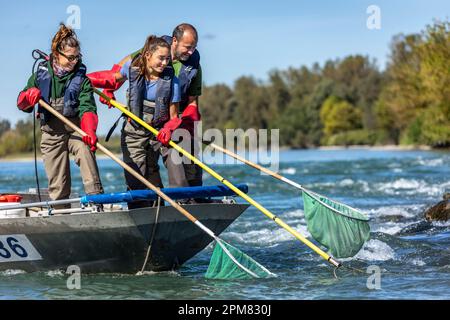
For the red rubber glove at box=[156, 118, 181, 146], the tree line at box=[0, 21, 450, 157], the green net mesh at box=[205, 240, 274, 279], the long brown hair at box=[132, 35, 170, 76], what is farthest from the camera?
the tree line at box=[0, 21, 450, 157]

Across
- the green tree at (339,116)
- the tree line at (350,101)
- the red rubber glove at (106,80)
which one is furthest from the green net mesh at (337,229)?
the green tree at (339,116)

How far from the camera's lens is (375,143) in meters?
97.7

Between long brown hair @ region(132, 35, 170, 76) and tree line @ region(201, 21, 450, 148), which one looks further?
tree line @ region(201, 21, 450, 148)

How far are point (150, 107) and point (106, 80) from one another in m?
0.65

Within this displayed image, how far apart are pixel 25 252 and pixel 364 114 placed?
98761 mm

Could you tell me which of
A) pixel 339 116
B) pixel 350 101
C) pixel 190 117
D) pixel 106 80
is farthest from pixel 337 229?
pixel 350 101

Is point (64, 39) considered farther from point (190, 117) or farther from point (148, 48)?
point (190, 117)

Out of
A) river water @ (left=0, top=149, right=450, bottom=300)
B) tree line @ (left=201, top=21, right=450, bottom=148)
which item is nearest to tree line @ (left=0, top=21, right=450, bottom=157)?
tree line @ (left=201, top=21, right=450, bottom=148)

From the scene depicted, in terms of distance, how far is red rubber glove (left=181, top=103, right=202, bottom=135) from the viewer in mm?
10133

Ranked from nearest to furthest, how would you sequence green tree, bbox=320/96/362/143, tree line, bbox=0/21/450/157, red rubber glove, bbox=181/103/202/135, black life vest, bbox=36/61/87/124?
black life vest, bbox=36/61/87/124 → red rubber glove, bbox=181/103/202/135 → tree line, bbox=0/21/450/157 → green tree, bbox=320/96/362/143

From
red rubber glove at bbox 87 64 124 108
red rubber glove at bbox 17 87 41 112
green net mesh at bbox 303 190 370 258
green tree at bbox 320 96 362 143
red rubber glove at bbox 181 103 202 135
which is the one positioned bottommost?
green net mesh at bbox 303 190 370 258

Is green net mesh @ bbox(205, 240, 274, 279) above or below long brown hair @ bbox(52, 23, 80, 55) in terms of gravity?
below

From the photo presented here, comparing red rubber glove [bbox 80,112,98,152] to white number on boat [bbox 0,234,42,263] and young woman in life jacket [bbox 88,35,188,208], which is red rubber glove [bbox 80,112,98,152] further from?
white number on boat [bbox 0,234,42,263]
